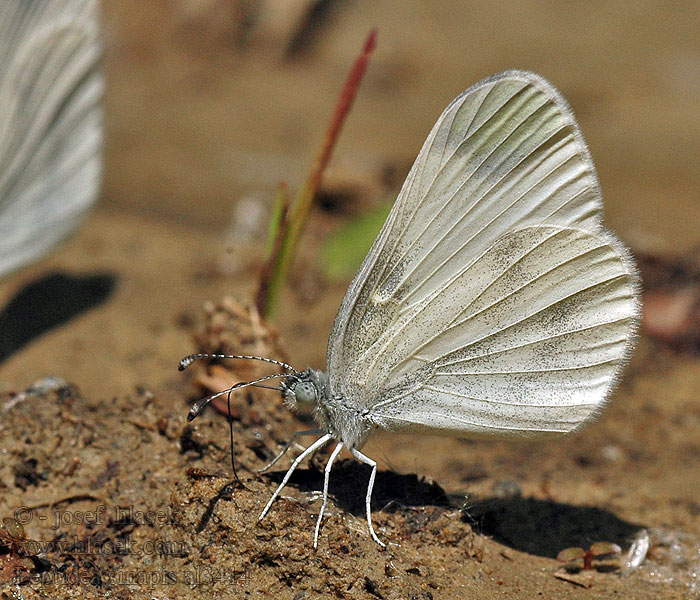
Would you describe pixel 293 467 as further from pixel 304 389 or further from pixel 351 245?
pixel 351 245

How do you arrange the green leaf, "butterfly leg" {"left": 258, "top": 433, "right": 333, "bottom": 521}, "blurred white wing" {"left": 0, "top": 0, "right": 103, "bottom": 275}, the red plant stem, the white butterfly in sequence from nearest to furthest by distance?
"butterfly leg" {"left": 258, "top": 433, "right": 333, "bottom": 521}, the white butterfly, the red plant stem, "blurred white wing" {"left": 0, "top": 0, "right": 103, "bottom": 275}, the green leaf

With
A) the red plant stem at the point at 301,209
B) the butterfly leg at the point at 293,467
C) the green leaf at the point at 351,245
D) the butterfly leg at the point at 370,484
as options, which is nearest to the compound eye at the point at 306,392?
the butterfly leg at the point at 293,467

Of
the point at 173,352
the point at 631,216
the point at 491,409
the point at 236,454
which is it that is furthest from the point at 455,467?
the point at 631,216

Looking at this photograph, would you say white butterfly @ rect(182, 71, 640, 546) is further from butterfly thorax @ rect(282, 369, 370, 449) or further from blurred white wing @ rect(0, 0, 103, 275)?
blurred white wing @ rect(0, 0, 103, 275)

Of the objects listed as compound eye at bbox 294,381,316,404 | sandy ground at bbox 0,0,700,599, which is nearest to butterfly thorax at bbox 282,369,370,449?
compound eye at bbox 294,381,316,404

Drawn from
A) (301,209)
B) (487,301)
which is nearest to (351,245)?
(301,209)

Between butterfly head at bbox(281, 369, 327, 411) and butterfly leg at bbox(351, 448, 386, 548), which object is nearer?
butterfly leg at bbox(351, 448, 386, 548)
